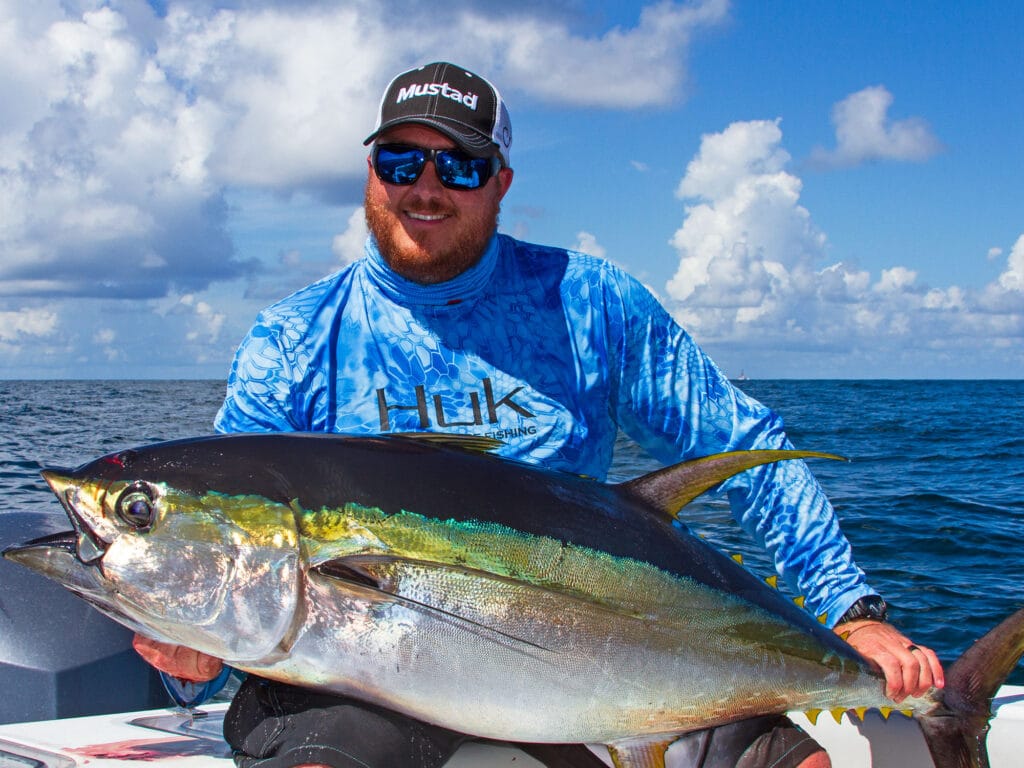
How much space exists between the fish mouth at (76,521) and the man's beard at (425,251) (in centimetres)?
144

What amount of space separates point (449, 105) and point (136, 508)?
181 cm

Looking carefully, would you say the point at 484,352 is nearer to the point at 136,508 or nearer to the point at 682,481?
the point at 682,481

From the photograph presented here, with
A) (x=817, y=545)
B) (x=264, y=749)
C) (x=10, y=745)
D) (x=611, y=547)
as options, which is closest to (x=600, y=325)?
(x=817, y=545)

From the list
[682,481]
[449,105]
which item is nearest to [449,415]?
[682,481]

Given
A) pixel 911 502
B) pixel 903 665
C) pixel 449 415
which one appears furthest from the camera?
pixel 911 502

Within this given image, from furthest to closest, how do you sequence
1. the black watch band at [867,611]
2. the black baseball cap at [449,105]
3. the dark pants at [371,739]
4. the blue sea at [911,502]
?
the blue sea at [911,502] < the black baseball cap at [449,105] < the black watch band at [867,611] < the dark pants at [371,739]

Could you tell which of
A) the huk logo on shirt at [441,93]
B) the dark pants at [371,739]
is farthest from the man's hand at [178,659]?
the huk logo on shirt at [441,93]

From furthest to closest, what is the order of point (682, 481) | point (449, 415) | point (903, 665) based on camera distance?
point (449, 415) < point (903, 665) < point (682, 481)

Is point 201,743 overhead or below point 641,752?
below

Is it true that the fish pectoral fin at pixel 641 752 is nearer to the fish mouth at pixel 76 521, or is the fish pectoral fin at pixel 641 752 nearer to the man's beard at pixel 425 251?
the fish mouth at pixel 76 521

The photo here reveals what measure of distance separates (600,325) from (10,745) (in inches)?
87.6

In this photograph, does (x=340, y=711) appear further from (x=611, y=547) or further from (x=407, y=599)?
(x=611, y=547)

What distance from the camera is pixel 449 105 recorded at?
3121 mm

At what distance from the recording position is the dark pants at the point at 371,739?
2.13 meters
